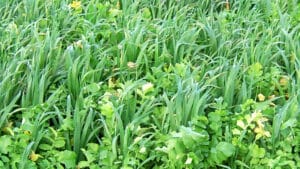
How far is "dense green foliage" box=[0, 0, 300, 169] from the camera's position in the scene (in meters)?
2.27

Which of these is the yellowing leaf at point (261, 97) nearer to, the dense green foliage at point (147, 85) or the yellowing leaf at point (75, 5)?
the dense green foliage at point (147, 85)

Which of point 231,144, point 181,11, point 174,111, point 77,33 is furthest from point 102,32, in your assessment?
point 231,144

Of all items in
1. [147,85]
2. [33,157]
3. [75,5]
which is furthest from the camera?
[75,5]

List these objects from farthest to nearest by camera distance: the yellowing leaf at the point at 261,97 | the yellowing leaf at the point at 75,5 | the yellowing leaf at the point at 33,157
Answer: the yellowing leaf at the point at 75,5, the yellowing leaf at the point at 261,97, the yellowing leaf at the point at 33,157

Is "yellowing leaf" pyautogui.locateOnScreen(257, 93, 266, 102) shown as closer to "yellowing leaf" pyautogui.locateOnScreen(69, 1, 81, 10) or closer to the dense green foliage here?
the dense green foliage

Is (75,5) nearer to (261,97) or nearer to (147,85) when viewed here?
(147,85)

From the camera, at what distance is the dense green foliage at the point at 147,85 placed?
7.45 ft

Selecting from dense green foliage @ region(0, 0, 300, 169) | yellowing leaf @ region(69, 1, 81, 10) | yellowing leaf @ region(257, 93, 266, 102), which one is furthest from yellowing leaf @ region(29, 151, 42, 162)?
yellowing leaf @ region(69, 1, 81, 10)

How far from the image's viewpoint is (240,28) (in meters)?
3.24

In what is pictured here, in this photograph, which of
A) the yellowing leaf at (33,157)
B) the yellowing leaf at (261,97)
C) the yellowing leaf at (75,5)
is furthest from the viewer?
the yellowing leaf at (75,5)

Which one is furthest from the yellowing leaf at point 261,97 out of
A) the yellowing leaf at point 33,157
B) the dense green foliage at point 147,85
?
the yellowing leaf at point 33,157

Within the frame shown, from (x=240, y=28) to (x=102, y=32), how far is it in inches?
29.5

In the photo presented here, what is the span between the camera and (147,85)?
99.6 inches

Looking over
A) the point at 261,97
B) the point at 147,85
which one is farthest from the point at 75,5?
the point at 261,97
